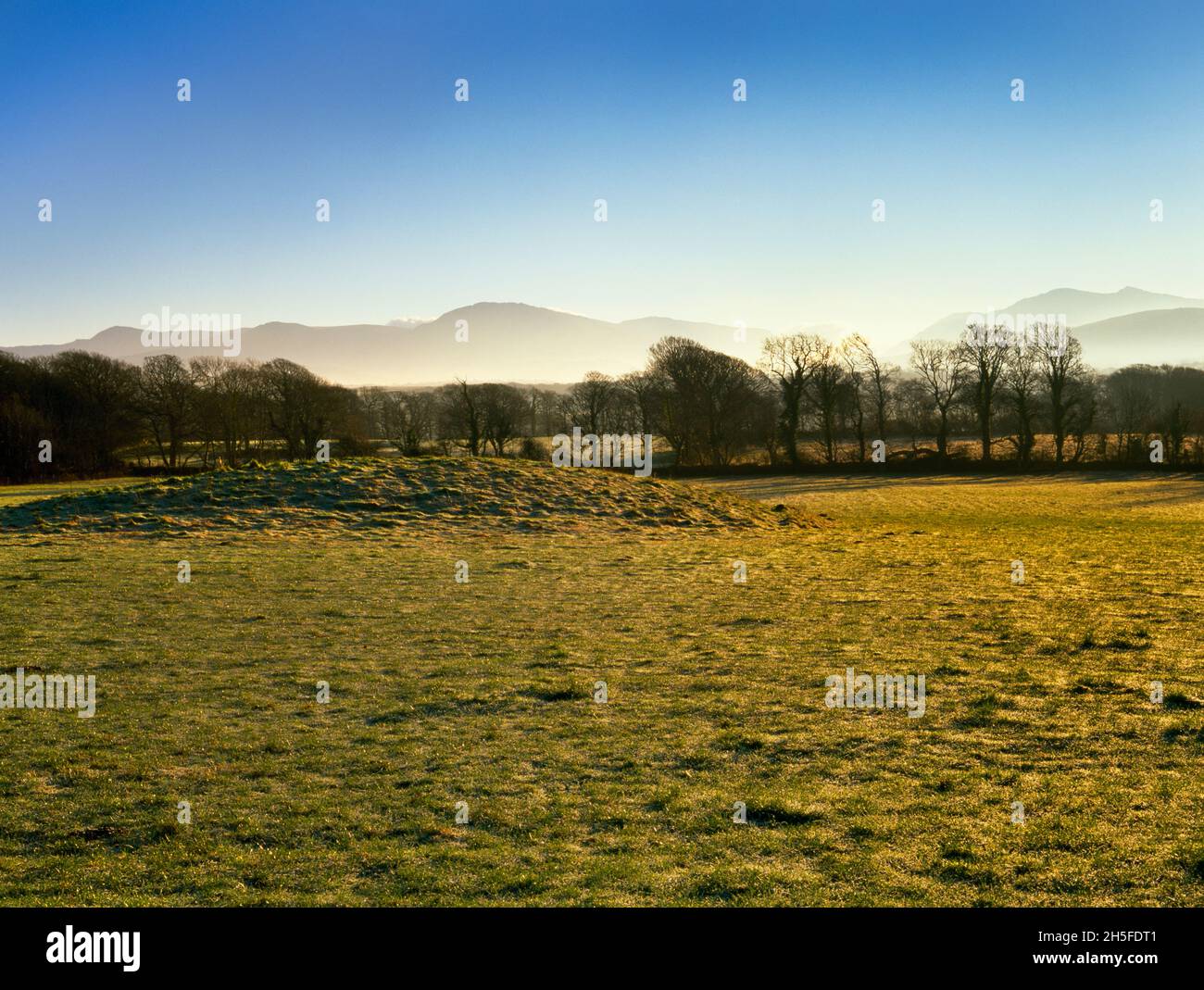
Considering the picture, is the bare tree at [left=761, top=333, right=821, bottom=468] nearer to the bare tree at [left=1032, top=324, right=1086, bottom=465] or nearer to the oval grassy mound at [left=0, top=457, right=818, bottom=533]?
the bare tree at [left=1032, top=324, right=1086, bottom=465]

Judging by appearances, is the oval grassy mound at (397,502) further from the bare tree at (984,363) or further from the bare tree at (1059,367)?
the bare tree at (1059,367)

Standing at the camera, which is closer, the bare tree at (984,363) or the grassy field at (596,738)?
the grassy field at (596,738)

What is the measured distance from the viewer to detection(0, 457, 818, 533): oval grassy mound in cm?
2703

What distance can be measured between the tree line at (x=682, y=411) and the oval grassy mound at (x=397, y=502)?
38585 millimetres

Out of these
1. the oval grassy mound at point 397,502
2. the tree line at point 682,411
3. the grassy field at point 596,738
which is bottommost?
the grassy field at point 596,738

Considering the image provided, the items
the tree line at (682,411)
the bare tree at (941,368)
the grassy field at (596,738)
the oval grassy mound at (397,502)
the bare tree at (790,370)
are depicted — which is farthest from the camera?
the bare tree at (941,368)

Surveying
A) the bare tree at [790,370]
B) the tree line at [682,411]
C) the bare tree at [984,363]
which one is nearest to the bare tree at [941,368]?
the tree line at [682,411]

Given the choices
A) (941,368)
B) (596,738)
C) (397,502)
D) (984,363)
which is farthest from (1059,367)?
(596,738)

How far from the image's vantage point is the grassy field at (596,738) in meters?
5.75

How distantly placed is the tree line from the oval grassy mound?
38585 millimetres

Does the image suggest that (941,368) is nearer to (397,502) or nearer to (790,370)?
(790,370)

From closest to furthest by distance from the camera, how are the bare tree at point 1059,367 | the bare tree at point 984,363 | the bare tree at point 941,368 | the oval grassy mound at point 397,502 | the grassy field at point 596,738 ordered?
the grassy field at point 596,738
the oval grassy mound at point 397,502
the bare tree at point 1059,367
the bare tree at point 984,363
the bare tree at point 941,368

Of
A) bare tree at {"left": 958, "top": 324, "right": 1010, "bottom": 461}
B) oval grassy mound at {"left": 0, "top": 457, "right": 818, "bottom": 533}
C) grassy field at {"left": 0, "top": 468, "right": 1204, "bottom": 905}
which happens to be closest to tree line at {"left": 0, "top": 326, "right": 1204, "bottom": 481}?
bare tree at {"left": 958, "top": 324, "right": 1010, "bottom": 461}
